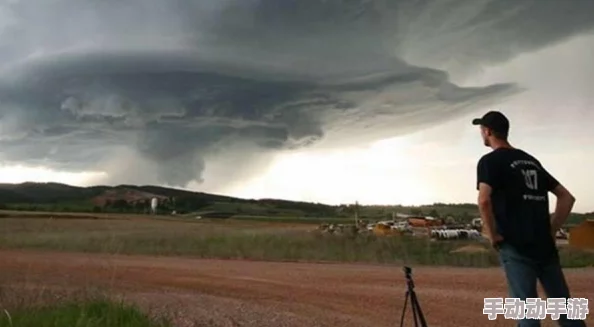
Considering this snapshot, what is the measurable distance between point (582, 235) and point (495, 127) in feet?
110

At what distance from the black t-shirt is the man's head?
185 mm

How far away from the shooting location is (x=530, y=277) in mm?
4453

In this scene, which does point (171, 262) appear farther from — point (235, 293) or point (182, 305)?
point (182, 305)

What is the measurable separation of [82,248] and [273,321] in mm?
21267

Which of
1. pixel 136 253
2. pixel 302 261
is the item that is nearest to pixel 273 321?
pixel 302 261

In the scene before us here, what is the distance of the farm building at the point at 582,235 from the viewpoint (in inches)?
1380

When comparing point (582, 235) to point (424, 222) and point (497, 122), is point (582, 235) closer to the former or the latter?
point (424, 222)

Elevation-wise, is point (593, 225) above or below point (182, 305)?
above

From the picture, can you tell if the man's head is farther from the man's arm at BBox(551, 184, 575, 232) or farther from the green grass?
the green grass

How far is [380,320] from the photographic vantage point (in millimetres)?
11156

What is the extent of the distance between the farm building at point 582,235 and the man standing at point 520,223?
106 ft

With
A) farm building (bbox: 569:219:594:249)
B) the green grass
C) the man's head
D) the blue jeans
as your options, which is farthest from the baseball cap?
farm building (bbox: 569:219:594:249)

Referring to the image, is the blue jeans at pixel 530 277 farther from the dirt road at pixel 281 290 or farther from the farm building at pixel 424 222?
the farm building at pixel 424 222

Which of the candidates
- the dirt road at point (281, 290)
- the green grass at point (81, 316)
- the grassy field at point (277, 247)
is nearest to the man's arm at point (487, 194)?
the green grass at point (81, 316)
